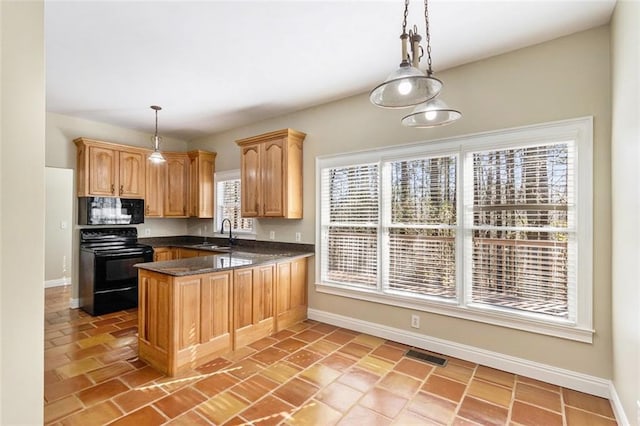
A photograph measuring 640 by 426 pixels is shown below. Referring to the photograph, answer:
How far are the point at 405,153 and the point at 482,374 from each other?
2250 millimetres

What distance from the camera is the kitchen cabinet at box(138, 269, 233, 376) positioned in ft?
8.95

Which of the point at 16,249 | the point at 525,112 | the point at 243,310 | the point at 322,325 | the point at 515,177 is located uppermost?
the point at 525,112

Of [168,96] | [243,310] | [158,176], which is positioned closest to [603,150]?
[243,310]

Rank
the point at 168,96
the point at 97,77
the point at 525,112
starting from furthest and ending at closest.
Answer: the point at 168,96
the point at 97,77
the point at 525,112

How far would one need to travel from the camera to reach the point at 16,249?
0.94 meters

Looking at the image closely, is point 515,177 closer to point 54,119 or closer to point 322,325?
point 322,325

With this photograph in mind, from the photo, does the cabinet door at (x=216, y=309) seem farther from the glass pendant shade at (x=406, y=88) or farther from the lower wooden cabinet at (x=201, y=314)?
the glass pendant shade at (x=406, y=88)

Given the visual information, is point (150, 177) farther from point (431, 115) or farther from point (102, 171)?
point (431, 115)

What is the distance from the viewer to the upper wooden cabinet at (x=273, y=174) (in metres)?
4.11

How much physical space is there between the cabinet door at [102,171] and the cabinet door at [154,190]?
1.64 ft

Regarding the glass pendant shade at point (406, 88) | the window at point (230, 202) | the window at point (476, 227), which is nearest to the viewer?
the glass pendant shade at point (406, 88)

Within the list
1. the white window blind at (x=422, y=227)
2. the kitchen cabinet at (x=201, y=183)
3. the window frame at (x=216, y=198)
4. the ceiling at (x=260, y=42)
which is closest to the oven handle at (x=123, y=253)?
the kitchen cabinet at (x=201, y=183)

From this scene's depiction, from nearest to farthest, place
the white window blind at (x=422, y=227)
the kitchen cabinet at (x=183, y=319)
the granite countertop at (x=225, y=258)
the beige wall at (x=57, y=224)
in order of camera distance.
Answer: the kitchen cabinet at (x=183, y=319), the granite countertop at (x=225, y=258), the white window blind at (x=422, y=227), the beige wall at (x=57, y=224)

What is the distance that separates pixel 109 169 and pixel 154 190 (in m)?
0.73
